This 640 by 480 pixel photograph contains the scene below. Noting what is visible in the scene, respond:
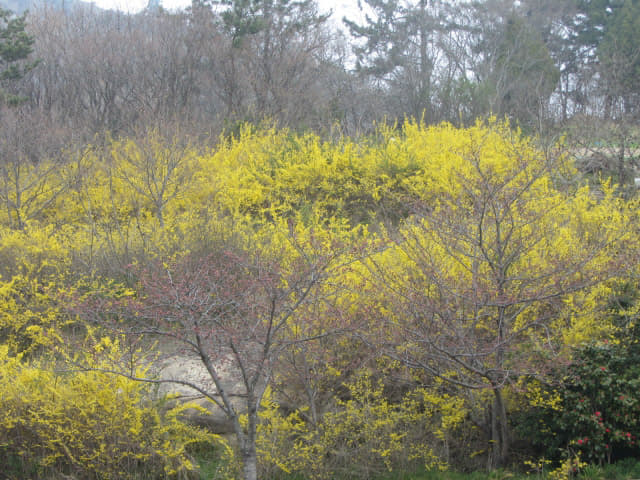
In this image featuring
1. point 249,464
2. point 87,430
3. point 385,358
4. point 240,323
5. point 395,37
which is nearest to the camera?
point 249,464

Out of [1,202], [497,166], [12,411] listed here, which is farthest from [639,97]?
[12,411]

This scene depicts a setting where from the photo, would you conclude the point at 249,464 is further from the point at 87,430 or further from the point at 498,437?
the point at 498,437

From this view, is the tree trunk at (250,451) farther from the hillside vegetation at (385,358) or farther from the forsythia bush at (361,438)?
the forsythia bush at (361,438)

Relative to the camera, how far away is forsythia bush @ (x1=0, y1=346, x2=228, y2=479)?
546cm

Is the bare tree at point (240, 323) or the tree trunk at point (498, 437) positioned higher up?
the bare tree at point (240, 323)

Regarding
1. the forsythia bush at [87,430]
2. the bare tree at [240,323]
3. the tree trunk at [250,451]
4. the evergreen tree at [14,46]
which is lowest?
the forsythia bush at [87,430]

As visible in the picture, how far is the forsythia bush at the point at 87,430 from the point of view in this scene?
5465 millimetres

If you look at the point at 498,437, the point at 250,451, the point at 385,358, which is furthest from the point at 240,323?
the point at 498,437

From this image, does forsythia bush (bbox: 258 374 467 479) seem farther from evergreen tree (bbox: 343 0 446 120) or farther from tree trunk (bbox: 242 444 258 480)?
evergreen tree (bbox: 343 0 446 120)

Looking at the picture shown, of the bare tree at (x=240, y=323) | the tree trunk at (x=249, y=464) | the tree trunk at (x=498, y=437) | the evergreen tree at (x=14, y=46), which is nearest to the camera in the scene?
the bare tree at (x=240, y=323)

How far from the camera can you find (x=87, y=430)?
5.49 metres

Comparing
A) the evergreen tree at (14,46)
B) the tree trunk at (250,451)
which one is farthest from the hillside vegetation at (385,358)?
the evergreen tree at (14,46)

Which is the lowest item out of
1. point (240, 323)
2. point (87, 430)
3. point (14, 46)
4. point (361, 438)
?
point (361, 438)

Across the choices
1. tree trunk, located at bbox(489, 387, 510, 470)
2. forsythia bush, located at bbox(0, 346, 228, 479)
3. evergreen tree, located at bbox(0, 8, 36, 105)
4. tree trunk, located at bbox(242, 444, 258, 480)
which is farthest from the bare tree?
evergreen tree, located at bbox(0, 8, 36, 105)
